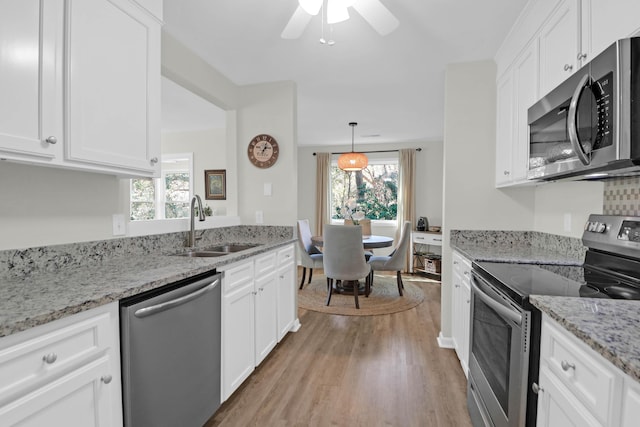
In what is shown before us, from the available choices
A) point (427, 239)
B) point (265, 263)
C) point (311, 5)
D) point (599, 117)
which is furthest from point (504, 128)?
point (427, 239)

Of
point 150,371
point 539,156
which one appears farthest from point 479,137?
point 150,371

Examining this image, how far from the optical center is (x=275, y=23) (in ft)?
6.79

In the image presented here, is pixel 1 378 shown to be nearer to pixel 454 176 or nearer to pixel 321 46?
pixel 321 46

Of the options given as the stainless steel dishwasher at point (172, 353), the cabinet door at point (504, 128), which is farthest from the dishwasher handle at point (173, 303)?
the cabinet door at point (504, 128)

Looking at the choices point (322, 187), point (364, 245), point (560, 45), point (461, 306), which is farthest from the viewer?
point (322, 187)

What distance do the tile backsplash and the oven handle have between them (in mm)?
792

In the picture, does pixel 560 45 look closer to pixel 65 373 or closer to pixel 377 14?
pixel 377 14

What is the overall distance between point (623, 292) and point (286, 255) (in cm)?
214

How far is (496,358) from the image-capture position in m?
1.38

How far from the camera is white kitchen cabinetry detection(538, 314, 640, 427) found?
2.24 ft

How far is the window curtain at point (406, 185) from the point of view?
589 cm

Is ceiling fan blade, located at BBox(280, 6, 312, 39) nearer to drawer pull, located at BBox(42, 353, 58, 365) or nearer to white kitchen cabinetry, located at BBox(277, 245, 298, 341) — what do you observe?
white kitchen cabinetry, located at BBox(277, 245, 298, 341)

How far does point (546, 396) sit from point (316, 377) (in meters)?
1.52

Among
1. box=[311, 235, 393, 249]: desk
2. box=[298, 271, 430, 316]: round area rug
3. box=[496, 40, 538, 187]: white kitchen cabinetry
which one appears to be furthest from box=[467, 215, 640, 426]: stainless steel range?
box=[311, 235, 393, 249]: desk
